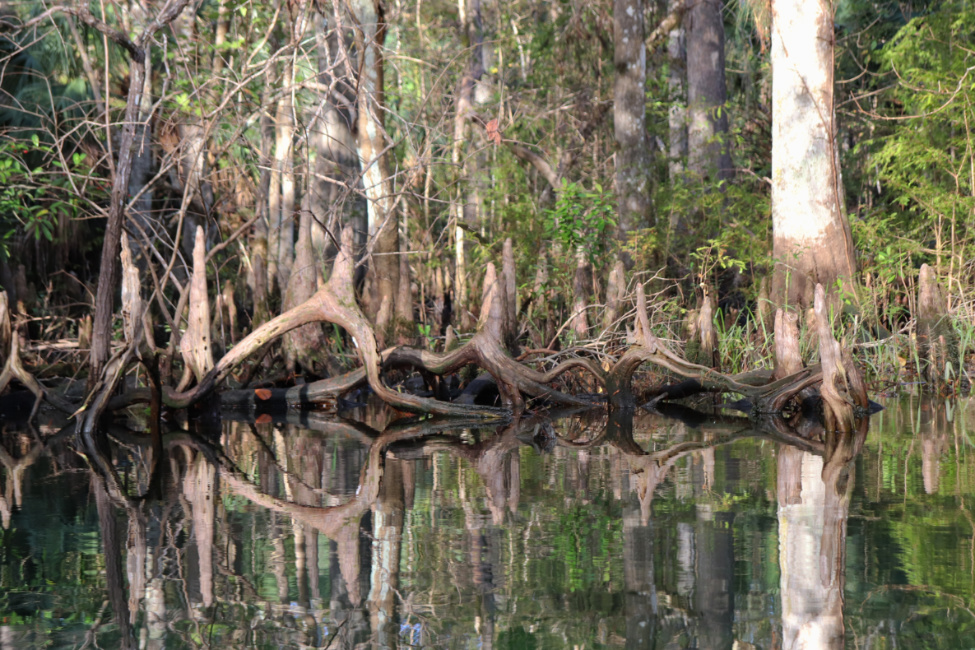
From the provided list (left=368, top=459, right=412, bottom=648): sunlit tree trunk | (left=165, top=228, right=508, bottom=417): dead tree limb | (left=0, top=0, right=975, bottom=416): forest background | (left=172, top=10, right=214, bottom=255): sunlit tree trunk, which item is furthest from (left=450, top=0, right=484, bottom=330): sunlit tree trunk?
(left=368, top=459, right=412, bottom=648): sunlit tree trunk

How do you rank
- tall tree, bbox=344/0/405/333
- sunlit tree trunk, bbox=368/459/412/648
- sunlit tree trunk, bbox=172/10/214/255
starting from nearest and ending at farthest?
sunlit tree trunk, bbox=368/459/412/648 → sunlit tree trunk, bbox=172/10/214/255 → tall tree, bbox=344/0/405/333

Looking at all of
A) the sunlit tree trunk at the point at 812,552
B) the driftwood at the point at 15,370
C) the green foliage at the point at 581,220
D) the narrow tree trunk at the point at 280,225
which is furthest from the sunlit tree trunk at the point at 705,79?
the sunlit tree trunk at the point at 812,552

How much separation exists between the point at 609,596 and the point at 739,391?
531 centimetres

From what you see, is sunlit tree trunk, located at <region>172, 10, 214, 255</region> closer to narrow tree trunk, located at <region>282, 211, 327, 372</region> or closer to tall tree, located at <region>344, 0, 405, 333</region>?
narrow tree trunk, located at <region>282, 211, 327, 372</region>

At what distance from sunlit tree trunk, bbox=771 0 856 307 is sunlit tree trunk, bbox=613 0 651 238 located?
1965 millimetres

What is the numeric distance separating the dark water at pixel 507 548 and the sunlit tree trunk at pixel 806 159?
3.77 m

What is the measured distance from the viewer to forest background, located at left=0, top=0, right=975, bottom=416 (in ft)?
31.4

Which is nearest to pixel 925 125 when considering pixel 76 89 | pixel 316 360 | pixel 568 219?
pixel 568 219

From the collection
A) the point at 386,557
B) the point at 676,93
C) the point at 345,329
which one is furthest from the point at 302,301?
the point at 676,93

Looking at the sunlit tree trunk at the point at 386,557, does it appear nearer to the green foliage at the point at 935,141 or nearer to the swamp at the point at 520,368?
the swamp at the point at 520,368

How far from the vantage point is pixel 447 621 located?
3.02m

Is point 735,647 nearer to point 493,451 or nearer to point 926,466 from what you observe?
point 926,466

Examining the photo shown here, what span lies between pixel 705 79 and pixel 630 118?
2.81 metres

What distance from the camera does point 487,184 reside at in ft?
50.7
